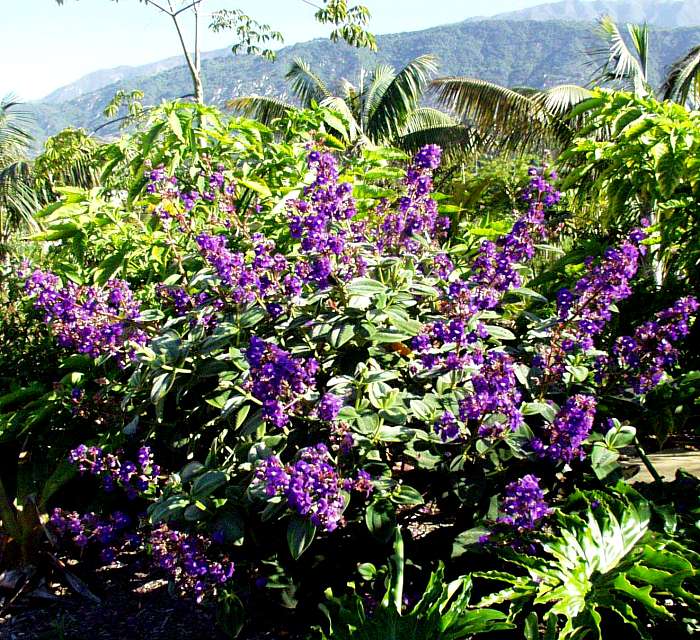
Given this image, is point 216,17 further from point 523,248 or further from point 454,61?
point 454,61

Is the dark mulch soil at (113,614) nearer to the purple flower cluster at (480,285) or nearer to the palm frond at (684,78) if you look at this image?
the purple flower cluster at (480,285)

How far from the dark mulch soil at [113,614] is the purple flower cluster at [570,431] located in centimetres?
112

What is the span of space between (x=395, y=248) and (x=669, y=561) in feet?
4.75

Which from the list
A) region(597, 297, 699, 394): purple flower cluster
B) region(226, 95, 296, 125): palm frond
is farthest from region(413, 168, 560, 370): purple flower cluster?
region(226, 95, 296, 125): palm frond

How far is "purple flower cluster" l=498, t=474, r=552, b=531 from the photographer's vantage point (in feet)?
6.52

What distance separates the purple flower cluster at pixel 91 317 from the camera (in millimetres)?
2635

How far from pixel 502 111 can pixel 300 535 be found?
1520 centimetres

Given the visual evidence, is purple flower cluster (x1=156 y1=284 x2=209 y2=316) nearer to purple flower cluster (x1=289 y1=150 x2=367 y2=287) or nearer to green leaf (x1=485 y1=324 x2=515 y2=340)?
purple flower cluster (x1=289 y1=150 x2=367 y2=287)

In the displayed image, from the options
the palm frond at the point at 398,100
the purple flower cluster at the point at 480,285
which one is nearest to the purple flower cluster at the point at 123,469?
the purple flower cluster at the point at 480,285

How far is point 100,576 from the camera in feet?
10.3

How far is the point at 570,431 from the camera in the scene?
210 centimetres

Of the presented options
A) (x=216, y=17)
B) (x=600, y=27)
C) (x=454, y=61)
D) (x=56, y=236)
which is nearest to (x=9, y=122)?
(x=216, y=17)

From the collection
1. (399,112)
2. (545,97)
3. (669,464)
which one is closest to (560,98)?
(545,97)

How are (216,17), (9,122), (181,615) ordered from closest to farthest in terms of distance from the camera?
1. (181,615)
2. (216,17)
3. (9,122)
